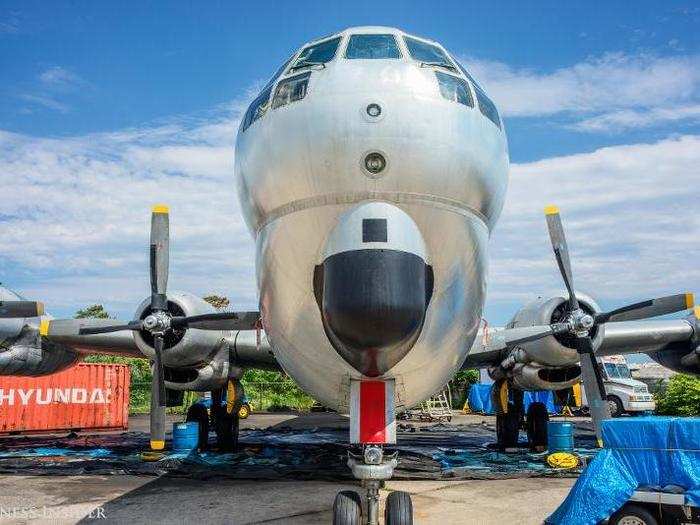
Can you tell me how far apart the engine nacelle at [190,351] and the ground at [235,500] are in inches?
91.7

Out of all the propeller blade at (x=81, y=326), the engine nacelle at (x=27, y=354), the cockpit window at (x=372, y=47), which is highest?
the cockpit window at (x=372, y=47)

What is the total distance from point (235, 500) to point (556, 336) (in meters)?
6.78

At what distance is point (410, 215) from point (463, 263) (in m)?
0.82

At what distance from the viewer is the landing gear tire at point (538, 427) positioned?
1493 cm

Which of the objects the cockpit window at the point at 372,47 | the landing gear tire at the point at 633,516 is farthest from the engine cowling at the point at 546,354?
the cockpit window at the point at 372,47

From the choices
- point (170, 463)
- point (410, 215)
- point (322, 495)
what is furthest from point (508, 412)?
point (410, 215)

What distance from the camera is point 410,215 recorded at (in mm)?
5172

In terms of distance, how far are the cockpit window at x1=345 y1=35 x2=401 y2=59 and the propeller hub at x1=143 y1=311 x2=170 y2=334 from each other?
7.17 m

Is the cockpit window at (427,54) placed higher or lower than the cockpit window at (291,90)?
higher

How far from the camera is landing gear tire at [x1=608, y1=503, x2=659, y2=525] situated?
22.2ft

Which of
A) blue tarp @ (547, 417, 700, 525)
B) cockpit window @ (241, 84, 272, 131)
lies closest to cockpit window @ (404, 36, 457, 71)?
cockpit window @ (241, 84, 272, 131)

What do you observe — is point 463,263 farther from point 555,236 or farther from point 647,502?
point 555,236

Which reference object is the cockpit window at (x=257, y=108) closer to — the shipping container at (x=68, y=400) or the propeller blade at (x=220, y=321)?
the propeller blade at (x=220, y=321)

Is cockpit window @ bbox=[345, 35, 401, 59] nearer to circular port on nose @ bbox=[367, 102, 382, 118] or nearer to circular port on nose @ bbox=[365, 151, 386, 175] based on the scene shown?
circular port on nose @ bbox=[367, 102, 382, 118]
